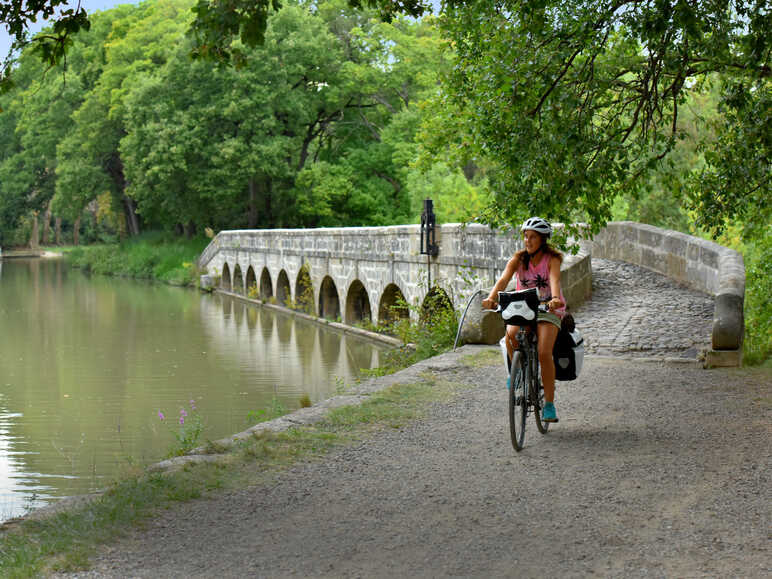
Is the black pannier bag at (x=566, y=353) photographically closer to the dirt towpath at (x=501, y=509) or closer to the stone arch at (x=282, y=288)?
the dirt towpath at (x=501, y=509)

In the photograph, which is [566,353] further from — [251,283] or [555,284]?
[251,283]

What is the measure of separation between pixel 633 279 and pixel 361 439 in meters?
9.53

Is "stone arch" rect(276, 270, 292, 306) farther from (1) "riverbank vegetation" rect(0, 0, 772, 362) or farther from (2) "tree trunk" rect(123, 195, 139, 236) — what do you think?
(2) "tree trunk" rect(123, 195, 139, 236)

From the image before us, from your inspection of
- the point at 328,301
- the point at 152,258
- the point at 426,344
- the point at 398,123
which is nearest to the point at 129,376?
the point at 426,344

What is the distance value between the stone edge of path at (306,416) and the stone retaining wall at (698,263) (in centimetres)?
39

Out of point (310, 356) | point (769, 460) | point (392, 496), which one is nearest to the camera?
point (392, 496)

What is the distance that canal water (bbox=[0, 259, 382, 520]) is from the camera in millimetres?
10156

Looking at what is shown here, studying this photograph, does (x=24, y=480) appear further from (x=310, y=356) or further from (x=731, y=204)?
(x=310, y=356)

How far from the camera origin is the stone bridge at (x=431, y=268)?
1095cm

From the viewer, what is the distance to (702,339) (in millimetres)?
10516

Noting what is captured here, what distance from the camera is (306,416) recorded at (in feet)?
23.8

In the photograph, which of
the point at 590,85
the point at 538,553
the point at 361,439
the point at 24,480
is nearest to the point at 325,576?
the point at 538,553

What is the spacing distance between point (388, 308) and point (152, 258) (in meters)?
27.6

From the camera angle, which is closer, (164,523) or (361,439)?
(164,523)
